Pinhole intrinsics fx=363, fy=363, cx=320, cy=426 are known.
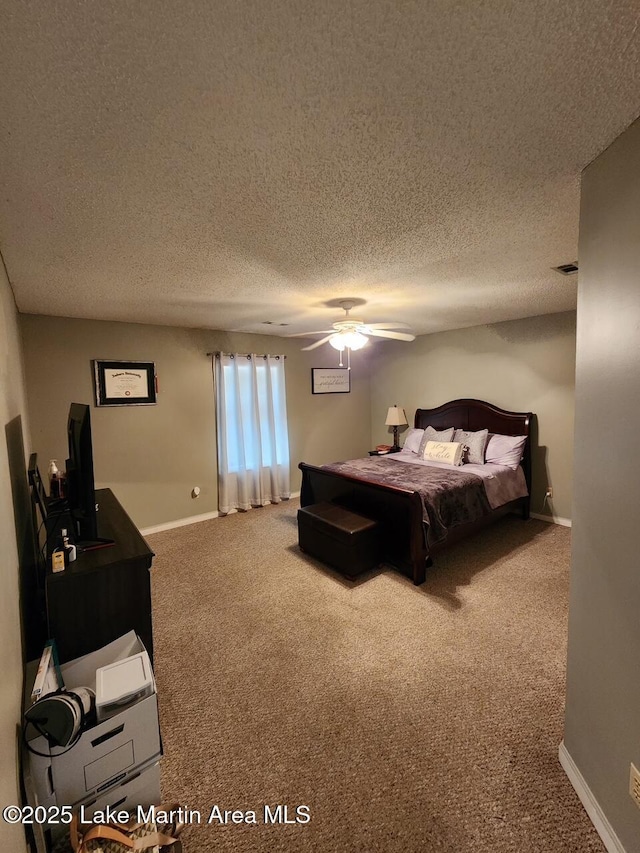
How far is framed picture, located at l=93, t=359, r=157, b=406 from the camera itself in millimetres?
3766

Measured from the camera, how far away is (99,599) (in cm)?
174

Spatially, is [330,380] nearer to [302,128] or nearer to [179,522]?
[179,522]

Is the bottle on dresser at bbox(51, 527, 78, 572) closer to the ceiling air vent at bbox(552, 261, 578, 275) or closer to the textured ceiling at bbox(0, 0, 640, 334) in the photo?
the textured ceiling at bbox(0, 0, 640, 334)

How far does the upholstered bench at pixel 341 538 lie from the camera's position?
119 inches

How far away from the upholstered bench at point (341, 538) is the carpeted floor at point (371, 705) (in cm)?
17

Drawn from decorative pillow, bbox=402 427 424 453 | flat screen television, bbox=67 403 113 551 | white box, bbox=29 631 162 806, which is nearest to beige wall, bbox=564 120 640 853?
white box, bbox=29 631 162 806

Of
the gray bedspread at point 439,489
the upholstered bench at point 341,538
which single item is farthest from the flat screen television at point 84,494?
the gray bedspread at point 439,489

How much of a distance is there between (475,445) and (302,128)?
12.8ft

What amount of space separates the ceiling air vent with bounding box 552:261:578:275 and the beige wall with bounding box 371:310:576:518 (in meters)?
1.61

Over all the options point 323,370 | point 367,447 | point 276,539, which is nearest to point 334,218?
point 276,539

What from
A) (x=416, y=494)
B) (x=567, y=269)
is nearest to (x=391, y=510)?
(x=416, y=494)

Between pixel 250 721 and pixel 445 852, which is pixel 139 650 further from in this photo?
pixel 445 852

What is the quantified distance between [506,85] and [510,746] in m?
2.42

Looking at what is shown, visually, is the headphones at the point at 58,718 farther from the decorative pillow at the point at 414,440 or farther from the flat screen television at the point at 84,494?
the decorative pillow at the point at 414,440
